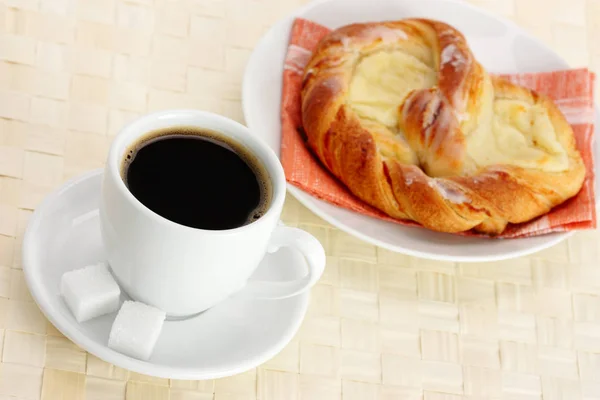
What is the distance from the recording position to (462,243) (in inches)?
33.5

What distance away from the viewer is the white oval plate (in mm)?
821

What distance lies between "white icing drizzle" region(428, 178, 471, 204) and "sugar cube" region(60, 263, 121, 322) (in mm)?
364

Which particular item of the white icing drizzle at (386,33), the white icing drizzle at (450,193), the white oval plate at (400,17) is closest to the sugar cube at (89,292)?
the white oval plate at (400,17)

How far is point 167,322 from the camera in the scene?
0.67 metres

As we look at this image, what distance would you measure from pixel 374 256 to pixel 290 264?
0.14 meters

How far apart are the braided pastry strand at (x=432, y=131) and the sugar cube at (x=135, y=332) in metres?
0.31

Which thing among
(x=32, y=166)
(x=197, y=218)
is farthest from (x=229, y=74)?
(x=197, y=218)

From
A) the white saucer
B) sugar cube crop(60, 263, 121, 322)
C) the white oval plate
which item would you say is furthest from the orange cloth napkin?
sugar cube crop(60, 263, 121, 322)

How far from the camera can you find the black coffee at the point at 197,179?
62 centimetres

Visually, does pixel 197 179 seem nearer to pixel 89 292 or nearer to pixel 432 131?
pixel 89 292

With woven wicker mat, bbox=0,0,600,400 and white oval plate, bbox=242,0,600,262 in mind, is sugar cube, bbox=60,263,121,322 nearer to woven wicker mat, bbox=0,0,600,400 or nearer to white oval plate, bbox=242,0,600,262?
woven wicker mat, bbox=0,0,600,400

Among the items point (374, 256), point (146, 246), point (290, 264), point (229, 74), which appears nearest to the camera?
point (146, 246)

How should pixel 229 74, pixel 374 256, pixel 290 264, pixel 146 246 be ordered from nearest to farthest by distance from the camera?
pixel 146 246, pixel 290 264, pixel 374 256, pixel 229 74

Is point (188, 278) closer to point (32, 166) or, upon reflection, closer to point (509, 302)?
point (32, 166)
